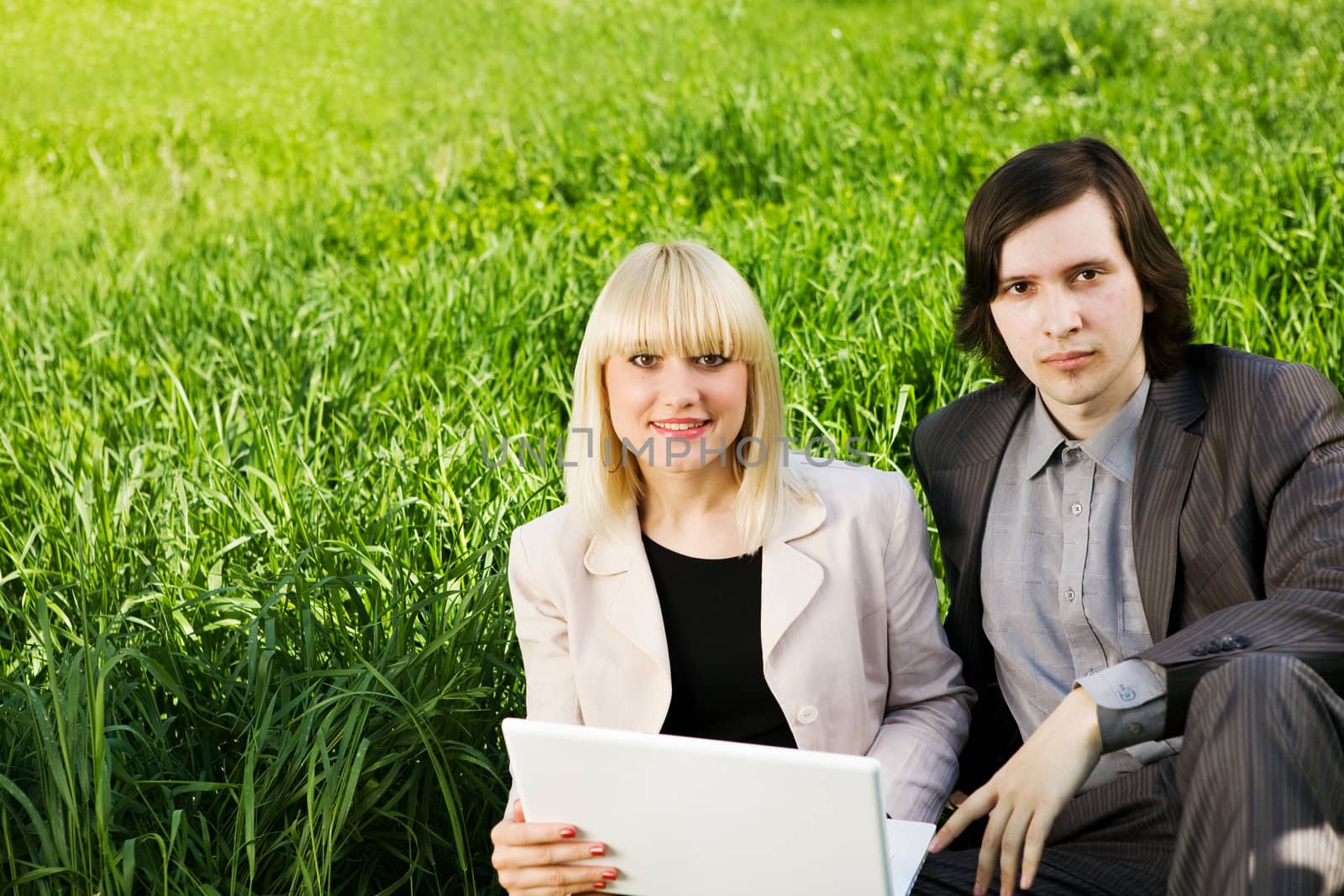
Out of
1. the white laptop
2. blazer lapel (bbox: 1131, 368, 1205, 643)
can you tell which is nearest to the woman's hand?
the white laptop

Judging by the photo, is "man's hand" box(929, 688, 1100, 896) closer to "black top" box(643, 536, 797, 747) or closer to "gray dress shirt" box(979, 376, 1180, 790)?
"gray dress shirt" box(979, 376, 1180, 790)

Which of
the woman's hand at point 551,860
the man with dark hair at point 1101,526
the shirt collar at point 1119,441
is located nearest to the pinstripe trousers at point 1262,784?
the man with dark hair at point 1101,526

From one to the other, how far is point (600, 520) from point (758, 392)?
321 millimetres

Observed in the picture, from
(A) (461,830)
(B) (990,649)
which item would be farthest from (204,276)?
(B) (990,649)

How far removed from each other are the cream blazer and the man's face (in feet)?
0.96

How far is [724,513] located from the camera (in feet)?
6.95

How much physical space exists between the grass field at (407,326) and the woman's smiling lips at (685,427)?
706 mm

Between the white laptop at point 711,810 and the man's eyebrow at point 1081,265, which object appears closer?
the white laptop at point 711,810

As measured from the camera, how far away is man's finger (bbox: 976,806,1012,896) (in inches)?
66.8

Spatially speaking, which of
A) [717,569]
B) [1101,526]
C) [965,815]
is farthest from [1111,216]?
[965,815]

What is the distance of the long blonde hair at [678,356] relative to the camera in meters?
1.97

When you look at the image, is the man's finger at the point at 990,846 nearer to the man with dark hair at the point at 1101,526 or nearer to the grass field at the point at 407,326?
the man with dark hair at the point at 1101,526

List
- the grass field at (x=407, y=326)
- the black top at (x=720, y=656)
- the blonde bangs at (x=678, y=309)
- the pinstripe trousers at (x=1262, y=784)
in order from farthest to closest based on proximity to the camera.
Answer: the grass field at (x=407, y=326)
the black top at (x=720, y=656)
the blonde bangs at (x=678, y=309)
the pinstripe trousers at (x=1262, y=784)

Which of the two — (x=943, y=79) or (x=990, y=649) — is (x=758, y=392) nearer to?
(x=990, y=649)
